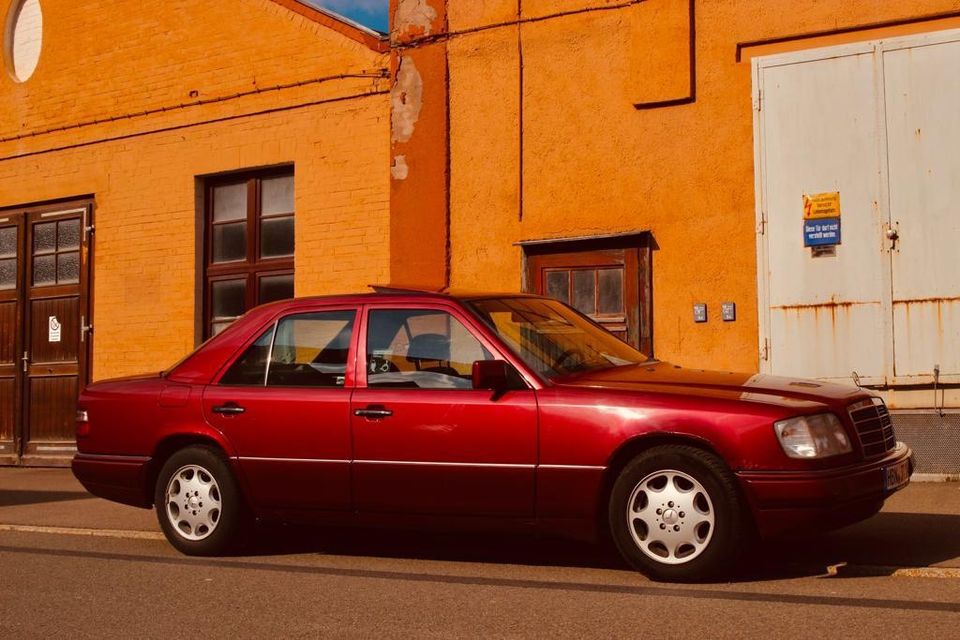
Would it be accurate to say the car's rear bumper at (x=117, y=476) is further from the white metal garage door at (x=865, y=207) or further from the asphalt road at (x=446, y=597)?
the white metal garage door at (x=865, y=207)

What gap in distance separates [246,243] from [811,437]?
9395 millimetres

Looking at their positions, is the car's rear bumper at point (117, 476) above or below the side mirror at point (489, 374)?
below

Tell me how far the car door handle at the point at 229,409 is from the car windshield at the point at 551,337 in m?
1.50

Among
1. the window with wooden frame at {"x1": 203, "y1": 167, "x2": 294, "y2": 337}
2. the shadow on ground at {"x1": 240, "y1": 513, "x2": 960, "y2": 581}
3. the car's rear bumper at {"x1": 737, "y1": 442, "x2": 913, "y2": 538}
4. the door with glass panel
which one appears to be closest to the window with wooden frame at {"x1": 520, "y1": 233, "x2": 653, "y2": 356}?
the window with wooden frame at {"x1": 203, "y1": 167, "x2": 294, "y2": 337}

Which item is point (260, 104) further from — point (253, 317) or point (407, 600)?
→ point (407, 600)

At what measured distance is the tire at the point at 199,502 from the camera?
691cm

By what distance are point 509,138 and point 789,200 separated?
2924mm

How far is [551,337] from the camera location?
662 centimetres

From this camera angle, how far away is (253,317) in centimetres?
726

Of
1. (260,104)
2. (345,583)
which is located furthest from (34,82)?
(345,583)

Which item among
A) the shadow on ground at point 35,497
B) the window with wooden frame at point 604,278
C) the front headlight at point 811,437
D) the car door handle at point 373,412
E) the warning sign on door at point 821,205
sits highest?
the warning sign on door at point 821,205

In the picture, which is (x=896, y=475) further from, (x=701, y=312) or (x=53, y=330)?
(x=53, y=330)

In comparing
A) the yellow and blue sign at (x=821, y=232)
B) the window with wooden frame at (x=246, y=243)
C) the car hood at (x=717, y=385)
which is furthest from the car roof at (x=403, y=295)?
the window with wooden frame at (x=246, y=243)

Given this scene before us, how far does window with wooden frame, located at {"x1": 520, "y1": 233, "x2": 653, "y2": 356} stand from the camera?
437 inches
